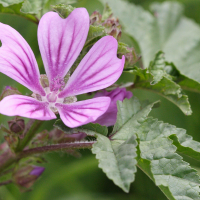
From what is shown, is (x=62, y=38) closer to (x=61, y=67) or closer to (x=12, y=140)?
(x=61, y=67)

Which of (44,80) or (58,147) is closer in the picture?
(58,147)

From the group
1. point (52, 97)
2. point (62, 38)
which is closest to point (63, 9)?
point (62, 38)

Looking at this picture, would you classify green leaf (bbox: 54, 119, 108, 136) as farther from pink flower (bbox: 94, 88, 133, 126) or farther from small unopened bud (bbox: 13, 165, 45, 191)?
small unopened bud (bbox: 13, 165, 45, 191)

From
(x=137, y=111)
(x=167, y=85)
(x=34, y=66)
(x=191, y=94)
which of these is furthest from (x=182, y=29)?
(x=34, y=66)

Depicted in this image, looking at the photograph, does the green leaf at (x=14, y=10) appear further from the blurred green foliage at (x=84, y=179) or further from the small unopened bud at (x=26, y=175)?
the blurred green foliage at (x=84, y=179)

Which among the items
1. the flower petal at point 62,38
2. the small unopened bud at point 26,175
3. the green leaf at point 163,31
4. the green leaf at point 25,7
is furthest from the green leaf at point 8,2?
the green leaf at point 163,31

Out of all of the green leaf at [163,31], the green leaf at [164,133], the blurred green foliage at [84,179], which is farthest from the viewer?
the blurred green foliage at [84,179]
